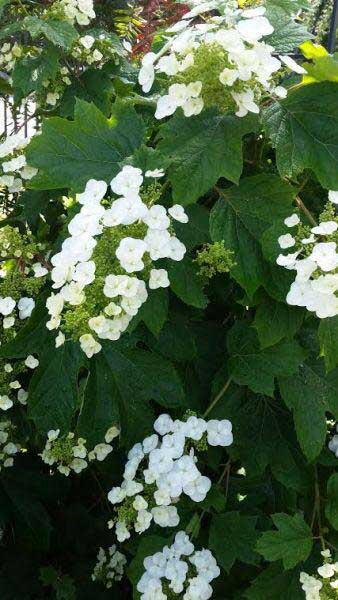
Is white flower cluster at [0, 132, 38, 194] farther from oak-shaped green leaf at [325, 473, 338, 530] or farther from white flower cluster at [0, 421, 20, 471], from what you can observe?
oak-shaped green leaf at [325, 473, 338, 530]

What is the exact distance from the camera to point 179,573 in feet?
4.75

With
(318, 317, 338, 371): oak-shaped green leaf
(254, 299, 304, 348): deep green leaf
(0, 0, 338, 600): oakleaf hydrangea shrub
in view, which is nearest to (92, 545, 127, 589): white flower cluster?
(0, 0, 338, 600): oakleaf hydrangea shrub

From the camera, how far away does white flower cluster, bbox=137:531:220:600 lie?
56.0 inches

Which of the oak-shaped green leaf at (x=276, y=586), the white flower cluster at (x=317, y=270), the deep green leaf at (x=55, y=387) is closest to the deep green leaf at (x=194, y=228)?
the white flower cluster at (x=317, y=270)

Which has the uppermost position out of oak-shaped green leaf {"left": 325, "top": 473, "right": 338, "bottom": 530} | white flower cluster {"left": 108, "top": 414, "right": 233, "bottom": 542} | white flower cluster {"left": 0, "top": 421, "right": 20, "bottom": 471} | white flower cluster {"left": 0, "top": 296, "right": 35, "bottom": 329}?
white flower cluster {"left": 0, "top": 296, "right": 35, "bottom": 329}

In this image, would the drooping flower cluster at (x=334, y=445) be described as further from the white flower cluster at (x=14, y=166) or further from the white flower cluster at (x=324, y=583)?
the white flower cluster at (x=14, y=166)

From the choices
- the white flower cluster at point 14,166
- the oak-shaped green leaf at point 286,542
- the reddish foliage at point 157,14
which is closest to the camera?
the oak-shaped green leaf at point 286,542

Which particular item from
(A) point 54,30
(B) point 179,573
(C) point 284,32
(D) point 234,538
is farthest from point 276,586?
(A) point 54,30

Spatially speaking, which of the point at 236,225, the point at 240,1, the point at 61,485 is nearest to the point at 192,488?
the point at 236,225

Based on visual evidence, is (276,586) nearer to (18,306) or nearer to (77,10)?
(18,306)

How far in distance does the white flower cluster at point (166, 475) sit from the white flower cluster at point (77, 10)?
1129 mm

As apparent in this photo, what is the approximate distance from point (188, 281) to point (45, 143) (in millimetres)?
438

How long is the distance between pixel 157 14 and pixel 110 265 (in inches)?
132

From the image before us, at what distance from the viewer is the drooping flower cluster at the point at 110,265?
3.78 ft
